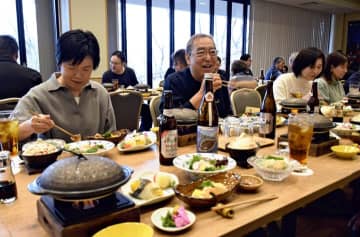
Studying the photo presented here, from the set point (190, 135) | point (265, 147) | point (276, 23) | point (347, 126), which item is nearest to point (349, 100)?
point (347, 126)

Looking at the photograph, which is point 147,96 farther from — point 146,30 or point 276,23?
point 276,23

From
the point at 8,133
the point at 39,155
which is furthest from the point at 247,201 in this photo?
the point at 8,133

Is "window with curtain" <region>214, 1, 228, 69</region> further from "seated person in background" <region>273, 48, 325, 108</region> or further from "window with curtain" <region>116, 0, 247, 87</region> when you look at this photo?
"seated person in background" <region>273, 48, 325, 108</region>

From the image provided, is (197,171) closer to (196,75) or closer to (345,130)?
(345,130)

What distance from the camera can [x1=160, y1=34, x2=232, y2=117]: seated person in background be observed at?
2092 mm

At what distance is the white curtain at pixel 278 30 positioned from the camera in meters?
8.46

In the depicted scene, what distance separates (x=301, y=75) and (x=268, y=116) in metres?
1.57

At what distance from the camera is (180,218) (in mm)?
829

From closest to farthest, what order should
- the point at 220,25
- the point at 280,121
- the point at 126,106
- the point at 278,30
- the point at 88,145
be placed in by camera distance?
1. the point at 88,145
2. the point at 280,121
3. the point at 126,106
4. the point at 220,25
5. the point at 278,30

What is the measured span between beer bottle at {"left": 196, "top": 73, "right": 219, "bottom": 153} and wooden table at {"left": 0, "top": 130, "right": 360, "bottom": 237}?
0.15m

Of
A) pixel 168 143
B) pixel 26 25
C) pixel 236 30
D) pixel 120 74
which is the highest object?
pixel 236 30

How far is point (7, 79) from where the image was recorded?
294 centimetres

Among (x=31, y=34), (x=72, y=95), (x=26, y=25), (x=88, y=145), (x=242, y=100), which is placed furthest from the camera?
(x=31, y=34)

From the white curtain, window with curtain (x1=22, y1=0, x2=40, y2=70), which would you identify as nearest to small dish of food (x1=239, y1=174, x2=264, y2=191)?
window with curtain (x1=22, y1=0, x2=40, y2=70)
